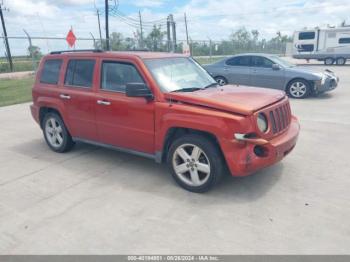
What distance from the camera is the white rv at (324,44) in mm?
27770

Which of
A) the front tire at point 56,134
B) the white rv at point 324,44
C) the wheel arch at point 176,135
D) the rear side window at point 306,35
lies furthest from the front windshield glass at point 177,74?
the rear side window at point 306,35

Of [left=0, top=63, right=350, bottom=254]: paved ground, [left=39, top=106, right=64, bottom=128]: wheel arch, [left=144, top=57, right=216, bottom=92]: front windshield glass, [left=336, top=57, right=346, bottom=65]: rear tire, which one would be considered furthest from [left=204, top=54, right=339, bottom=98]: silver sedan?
[left=336, top=57, right=346, bottom=65]: rear tire

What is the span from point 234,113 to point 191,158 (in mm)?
818

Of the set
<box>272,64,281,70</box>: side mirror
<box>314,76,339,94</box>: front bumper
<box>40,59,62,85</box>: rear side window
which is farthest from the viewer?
<box>272,64,281,70</box>: side mirror

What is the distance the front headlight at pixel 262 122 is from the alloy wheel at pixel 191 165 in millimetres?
754

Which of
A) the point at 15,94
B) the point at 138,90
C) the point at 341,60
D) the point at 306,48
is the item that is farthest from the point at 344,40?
the point at 138,90

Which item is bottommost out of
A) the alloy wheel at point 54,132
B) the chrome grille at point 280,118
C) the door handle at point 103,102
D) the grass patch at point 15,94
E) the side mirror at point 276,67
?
the grass patch at point 15,94

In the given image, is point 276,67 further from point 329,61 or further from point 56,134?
point 329,61

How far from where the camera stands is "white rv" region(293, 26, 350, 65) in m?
27.8

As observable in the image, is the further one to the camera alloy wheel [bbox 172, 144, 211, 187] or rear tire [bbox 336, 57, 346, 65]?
rear tire [bbox 336, 57, 346, 65]

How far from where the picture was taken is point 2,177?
4.66 meters

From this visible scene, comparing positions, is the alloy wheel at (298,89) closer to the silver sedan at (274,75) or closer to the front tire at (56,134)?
the silver sedan at (274,75)

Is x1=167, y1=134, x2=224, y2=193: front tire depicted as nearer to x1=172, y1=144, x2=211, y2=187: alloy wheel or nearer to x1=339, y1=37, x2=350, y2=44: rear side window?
x1=172, y1=144, x2=211, y2=187: alloy wheel

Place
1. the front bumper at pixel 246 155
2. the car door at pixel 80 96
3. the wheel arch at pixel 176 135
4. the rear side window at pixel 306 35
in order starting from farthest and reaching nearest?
the rear side window at pixel 306 35, the car door at pixel 80 96, the wheel arch at pixel 176 135, the front bumper at pixel 246 155
